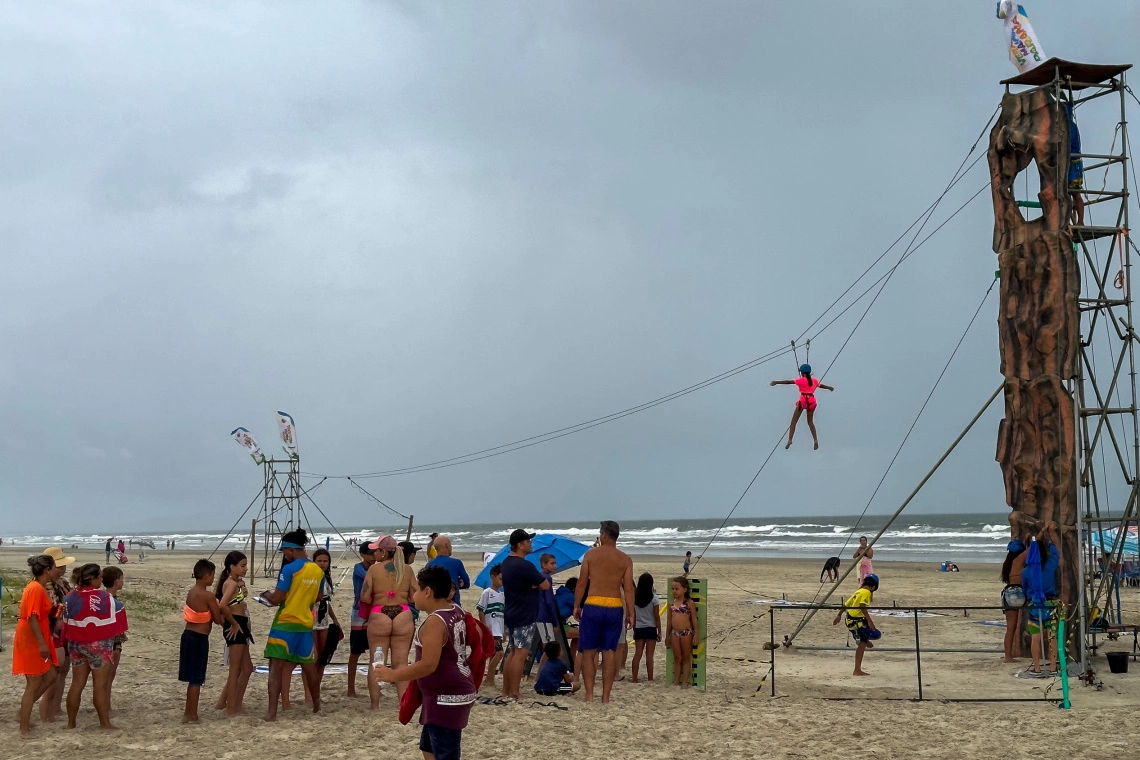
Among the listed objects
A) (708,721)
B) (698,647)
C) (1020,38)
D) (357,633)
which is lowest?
(708,721)

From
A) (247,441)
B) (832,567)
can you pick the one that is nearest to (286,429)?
(247,441)

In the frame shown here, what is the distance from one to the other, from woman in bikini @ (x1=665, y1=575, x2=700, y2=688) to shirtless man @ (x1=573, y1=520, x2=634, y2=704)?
3.10 feet

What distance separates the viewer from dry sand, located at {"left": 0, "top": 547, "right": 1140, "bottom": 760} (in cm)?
742

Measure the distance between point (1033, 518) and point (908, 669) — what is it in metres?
2.38

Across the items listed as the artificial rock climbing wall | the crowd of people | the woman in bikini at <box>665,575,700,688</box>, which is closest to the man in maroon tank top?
the crowd of people

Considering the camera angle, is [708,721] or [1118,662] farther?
[1118,662]

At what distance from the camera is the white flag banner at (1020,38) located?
472 inches

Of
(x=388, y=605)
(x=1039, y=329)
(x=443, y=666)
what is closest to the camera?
(x=443, y=666)

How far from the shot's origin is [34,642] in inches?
303

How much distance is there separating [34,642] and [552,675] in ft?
14.8

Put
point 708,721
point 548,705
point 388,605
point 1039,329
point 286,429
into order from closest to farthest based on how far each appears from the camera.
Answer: point 708,721, point 388,605, point 548,705, point 1039,329, point 286,429

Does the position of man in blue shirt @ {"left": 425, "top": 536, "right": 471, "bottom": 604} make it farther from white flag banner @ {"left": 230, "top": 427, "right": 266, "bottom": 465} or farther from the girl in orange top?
white flag banner @ {"left": 230, "top": 427, "right": 266, "bottom": 465}

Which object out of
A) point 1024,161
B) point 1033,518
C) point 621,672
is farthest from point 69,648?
point 1024,161

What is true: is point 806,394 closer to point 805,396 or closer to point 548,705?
point 805,396
